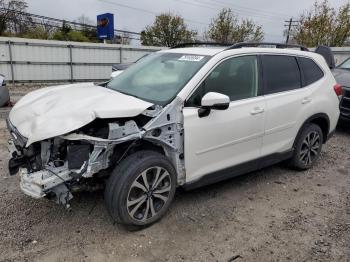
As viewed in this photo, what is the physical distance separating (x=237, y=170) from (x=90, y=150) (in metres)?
1.79

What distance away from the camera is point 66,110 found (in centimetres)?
312

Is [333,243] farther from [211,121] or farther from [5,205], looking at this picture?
[5,205]

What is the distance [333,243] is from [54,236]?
2654 mm

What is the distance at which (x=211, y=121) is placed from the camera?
348 cm

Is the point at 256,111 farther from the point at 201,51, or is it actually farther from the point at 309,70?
the point at 309,70

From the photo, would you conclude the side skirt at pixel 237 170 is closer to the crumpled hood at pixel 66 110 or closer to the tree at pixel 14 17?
the crumpled hood at pixel 66 110

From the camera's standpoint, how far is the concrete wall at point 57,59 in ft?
45.9

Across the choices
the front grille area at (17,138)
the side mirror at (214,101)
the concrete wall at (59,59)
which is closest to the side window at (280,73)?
the side mirror at (214,101)

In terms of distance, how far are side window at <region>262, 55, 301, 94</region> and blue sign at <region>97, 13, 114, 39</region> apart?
16.6 meters

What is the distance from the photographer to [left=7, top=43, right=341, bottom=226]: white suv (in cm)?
295

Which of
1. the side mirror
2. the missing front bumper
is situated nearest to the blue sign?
the side mirror

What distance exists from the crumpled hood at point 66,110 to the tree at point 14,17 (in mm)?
30970

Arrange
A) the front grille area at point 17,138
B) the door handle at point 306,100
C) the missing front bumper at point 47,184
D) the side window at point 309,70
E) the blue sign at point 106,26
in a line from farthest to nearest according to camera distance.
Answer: the blue sign at point 106,26, the side window at point 309,70, the door handle at point 306,100, the front grille area at point 17,138, the missing front bumper at point 47,184

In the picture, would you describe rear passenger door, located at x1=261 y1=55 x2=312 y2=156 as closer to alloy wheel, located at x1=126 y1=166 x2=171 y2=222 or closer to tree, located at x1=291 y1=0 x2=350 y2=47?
alloy wheel, located at x1=126 y1=166 x2=171 y2=222
